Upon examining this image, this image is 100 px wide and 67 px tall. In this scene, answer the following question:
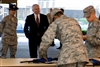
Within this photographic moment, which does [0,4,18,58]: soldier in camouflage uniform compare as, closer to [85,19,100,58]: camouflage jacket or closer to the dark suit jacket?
the dark suit jacket

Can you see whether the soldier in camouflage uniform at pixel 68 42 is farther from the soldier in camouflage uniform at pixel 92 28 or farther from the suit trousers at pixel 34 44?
the suit trousers at pixel 34 44

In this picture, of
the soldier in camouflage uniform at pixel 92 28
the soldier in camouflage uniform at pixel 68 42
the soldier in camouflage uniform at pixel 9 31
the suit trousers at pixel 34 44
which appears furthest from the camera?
the soldier in camouflage uniform at pixel 9 31

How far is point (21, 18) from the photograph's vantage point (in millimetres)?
12406

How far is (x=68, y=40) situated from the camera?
332cm

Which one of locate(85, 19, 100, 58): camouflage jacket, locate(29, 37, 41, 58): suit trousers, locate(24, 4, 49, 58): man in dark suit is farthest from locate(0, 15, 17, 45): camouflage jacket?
locate(85, 19, 100, 58): camouflage jacket

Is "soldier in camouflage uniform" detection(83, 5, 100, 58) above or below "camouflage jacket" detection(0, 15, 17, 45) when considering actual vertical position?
above

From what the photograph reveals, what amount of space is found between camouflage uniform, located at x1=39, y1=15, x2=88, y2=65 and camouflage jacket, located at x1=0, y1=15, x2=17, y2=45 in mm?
2526

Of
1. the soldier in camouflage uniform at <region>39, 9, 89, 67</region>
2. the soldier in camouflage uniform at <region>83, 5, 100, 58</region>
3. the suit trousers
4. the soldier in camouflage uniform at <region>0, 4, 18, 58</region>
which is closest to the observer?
the soldier in camouflage uniform at <region>39, 9, 89, 67</region>

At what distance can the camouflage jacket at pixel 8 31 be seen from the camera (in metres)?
5.77

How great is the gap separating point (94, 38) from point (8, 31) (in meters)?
2.36

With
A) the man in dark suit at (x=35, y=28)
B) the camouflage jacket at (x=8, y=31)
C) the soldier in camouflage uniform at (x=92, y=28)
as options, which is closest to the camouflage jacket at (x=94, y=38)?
the soldier in camouflage uniform at (x=92, y=28)

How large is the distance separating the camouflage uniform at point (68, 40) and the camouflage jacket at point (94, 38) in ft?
A: 2.19

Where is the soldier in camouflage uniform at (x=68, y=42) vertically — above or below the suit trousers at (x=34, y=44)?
above

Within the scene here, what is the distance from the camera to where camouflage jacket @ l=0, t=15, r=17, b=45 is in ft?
18.9
